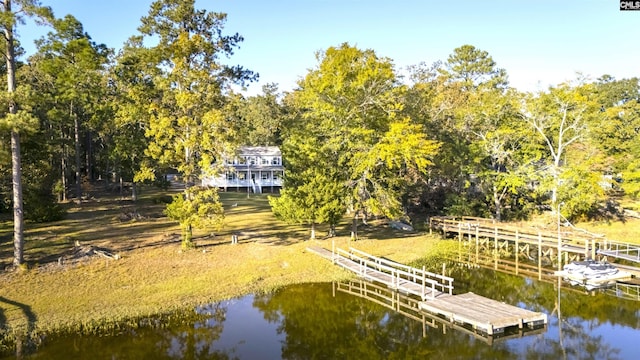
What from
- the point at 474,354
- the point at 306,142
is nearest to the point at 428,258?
the point at 306,142

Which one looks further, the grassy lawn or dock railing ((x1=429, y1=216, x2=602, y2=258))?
dock railing ((x1=429, y1=216, x2=602, y2=258))

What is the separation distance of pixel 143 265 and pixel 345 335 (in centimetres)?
1431

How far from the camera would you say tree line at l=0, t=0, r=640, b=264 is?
95.1 feet

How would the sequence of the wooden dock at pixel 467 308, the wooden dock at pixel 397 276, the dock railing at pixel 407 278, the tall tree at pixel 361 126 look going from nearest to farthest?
the wooden dock at pixel 467 308
the dock railing at pixel 407 278
the wooden dock at pixel 397 276
the tall tree at pixel 361 126

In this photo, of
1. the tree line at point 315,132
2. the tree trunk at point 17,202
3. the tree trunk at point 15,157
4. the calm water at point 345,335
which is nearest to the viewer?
the calm water at point 345,335

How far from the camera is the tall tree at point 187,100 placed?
95.2ft

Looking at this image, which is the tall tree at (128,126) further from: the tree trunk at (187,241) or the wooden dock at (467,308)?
the wooden dock at (467,308)

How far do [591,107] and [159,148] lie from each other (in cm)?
4006

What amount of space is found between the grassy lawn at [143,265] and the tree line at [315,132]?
2265 millimetres

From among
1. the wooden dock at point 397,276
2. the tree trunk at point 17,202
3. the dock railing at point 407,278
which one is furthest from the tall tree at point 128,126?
the dock railing at point 407,278

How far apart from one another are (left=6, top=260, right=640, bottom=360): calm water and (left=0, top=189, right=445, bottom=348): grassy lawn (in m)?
1.83

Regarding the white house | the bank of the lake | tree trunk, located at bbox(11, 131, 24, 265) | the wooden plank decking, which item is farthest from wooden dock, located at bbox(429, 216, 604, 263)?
the white house

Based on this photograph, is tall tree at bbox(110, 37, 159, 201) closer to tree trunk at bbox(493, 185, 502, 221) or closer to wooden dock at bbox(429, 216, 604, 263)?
wooden dock at bbox(429, 216, 604, 263)

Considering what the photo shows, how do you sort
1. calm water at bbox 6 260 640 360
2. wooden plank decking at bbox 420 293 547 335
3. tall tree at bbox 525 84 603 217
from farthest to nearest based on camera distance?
tall tree at bbox 525 84 603 217, wooden plank decking at bbox 420 293 547 335, calm water at bbox 6 260 640 360
